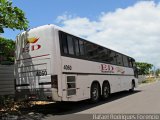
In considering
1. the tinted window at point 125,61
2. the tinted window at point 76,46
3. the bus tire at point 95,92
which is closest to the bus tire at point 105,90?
the bus tire at point 95,92

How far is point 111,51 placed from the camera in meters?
19.7

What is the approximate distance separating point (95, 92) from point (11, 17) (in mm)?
5686

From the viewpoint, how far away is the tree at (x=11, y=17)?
14.0m

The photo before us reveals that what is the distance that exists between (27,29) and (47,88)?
10.8ft

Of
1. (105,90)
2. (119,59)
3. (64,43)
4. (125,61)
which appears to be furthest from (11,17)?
(125,61)

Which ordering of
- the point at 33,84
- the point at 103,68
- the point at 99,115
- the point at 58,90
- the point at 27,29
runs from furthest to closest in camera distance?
1. the point at 103,68
2. the point at 27,29
3. the point at 33,84
4. the point at 58,90
5. the point at 99,115

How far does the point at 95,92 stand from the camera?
53.2 feet

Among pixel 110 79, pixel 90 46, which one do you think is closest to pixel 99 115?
pixel 90 46

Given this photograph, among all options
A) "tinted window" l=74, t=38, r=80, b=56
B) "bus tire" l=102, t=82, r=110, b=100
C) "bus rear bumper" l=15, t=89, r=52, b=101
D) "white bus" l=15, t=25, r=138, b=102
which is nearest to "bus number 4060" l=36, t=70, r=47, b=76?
"white bus" l=15, t=25, r=138, b=102

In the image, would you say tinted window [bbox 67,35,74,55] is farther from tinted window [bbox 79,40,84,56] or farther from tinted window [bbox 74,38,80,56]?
tinted window [bbox 79,40,84,56]

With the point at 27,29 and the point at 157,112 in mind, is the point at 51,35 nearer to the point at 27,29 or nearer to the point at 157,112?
the point at 27,29

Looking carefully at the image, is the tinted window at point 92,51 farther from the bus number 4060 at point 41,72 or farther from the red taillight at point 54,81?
the red taillight at point 54,81

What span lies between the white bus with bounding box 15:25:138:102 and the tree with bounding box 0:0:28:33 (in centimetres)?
64

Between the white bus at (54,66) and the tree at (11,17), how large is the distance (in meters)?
0.64
